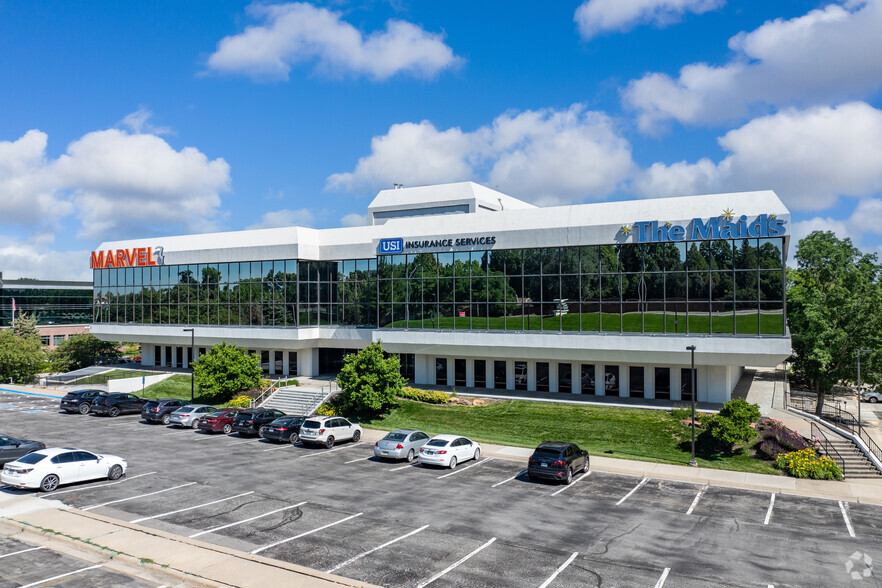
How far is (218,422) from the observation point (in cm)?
3725

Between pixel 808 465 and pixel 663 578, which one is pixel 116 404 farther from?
pixel 808 465

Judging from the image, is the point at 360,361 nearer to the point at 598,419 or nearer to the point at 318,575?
the point at 598,419

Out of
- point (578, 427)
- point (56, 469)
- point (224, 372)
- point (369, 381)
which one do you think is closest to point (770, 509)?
point (578, 427)

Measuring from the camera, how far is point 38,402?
50.8 meters

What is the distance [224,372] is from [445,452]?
24.1 meters

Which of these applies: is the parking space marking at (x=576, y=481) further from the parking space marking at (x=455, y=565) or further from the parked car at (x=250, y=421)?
the parked car at (x=250, y=421)

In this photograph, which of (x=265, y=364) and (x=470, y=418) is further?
(x=265, y=364)

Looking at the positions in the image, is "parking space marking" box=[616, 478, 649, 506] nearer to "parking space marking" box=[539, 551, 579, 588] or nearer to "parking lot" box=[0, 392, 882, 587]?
"parking lot" box=[0, 392, 882, 587]

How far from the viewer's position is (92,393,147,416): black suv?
43638mm

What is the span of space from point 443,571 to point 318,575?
125 inches

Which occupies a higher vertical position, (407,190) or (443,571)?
(407,190)

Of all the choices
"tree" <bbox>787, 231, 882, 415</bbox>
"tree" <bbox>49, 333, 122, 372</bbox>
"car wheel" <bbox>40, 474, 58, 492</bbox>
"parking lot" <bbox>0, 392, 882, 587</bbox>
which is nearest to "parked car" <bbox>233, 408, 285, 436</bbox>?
"parking lot" <bbox>0, 392, 882, 587</bbox>

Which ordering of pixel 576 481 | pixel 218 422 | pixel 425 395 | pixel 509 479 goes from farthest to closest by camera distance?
pixel 425 395 → pixel 218 422 → pixel 509 479 → pixel 576 481

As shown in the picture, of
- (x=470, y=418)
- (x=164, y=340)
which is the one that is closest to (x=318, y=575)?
(x=470, y=418)
